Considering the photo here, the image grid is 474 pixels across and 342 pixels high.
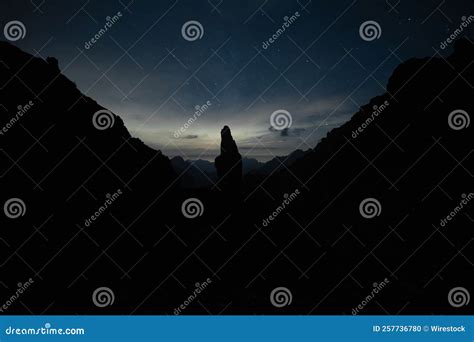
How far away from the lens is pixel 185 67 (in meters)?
7.25

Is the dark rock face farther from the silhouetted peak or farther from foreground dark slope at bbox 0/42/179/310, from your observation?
foreground dark slope at bbox 0/42/179/310

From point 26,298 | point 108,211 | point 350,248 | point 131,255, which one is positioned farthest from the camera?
point 108,211

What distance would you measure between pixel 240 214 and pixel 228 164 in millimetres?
1835

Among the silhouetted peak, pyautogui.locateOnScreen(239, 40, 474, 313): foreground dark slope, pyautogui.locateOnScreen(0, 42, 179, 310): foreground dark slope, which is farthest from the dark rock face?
pyautogui.locateOnScreen(0, 42, 179, 310): foreground dark slope

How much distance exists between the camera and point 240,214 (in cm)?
995

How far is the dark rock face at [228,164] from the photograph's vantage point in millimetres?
8327

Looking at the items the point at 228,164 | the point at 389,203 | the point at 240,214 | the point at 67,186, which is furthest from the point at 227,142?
the point at 389,203

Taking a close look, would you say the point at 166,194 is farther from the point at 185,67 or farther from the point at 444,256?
the point at 444,256

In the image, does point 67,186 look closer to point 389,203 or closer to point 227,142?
point 227,142

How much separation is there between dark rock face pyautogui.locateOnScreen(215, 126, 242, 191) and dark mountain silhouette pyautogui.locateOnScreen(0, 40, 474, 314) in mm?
48

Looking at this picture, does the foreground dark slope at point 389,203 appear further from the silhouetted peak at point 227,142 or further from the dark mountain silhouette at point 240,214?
the silhouetted peak at point 227,142

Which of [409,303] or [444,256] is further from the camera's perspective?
[444,256]

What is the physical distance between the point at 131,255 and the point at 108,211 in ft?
6.25

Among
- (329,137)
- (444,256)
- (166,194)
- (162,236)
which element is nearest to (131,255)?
(162,236)
